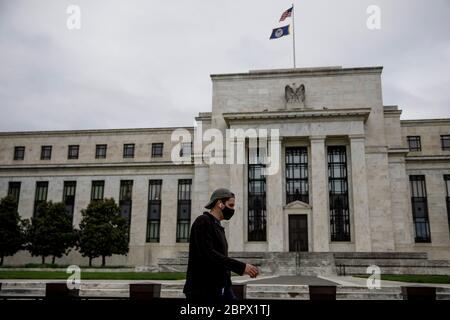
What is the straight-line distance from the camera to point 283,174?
1572 inches

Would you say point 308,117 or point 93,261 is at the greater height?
point 308,117

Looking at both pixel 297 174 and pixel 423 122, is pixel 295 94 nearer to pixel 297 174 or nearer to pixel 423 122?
pixel 297 174

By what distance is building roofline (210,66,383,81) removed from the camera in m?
42.4

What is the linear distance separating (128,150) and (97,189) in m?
5.42

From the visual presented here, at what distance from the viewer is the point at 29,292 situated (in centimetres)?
1515

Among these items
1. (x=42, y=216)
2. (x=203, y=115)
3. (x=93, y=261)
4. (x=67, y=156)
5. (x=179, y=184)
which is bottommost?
(x=93, y=261)

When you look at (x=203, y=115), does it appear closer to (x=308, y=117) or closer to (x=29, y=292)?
(x=308, y=117)

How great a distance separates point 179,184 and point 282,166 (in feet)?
38.4

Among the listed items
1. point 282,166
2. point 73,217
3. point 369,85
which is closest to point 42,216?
point 73,217

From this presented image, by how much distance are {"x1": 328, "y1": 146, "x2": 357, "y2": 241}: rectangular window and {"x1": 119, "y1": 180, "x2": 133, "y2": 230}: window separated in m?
20.7

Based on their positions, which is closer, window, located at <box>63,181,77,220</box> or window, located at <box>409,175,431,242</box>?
window, located at <box>409,175,431,242</box>

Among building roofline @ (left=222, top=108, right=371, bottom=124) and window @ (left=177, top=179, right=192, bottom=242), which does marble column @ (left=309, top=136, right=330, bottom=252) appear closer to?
building roofline @ (left=222, top=108, right=371, bottom=124)

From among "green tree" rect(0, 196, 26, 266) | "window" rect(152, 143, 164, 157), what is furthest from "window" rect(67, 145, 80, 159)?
"green tree" rect(0, 196, 26, 266)
